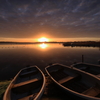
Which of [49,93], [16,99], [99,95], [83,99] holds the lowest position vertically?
[49,93]

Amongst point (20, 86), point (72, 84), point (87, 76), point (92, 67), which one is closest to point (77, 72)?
point (87, 76)

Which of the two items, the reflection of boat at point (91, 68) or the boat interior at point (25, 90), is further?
the reflection of boat at point (91, 68)

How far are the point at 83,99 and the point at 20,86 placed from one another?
4691mm

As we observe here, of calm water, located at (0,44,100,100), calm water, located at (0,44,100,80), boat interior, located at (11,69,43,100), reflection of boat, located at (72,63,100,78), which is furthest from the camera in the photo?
calm water, located at (0,44,100,80)

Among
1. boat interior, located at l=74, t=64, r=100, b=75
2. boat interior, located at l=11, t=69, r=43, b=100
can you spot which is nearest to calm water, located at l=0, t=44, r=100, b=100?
boat interior, located at l=11, t=69, r=43, b=100

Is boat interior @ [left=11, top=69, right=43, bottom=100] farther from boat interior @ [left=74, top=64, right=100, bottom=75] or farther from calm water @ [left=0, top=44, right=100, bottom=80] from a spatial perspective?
boat interior @ [left=74, top=64, right=100, bottom=75]

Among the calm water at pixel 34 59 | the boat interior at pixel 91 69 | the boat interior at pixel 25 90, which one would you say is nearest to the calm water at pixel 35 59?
the calm water at pixel 34 59

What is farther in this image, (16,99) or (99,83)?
(99,83)

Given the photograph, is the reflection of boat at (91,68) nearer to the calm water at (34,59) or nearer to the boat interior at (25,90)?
the calm water at (34,59)

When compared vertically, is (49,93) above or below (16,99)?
below

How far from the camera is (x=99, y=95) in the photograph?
4.28 m

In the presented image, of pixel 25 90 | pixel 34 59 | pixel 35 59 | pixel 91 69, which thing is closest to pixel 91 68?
pixel 91 69

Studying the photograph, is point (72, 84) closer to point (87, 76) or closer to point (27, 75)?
point (87, 76)

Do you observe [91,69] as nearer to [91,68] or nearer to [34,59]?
[91,68]
